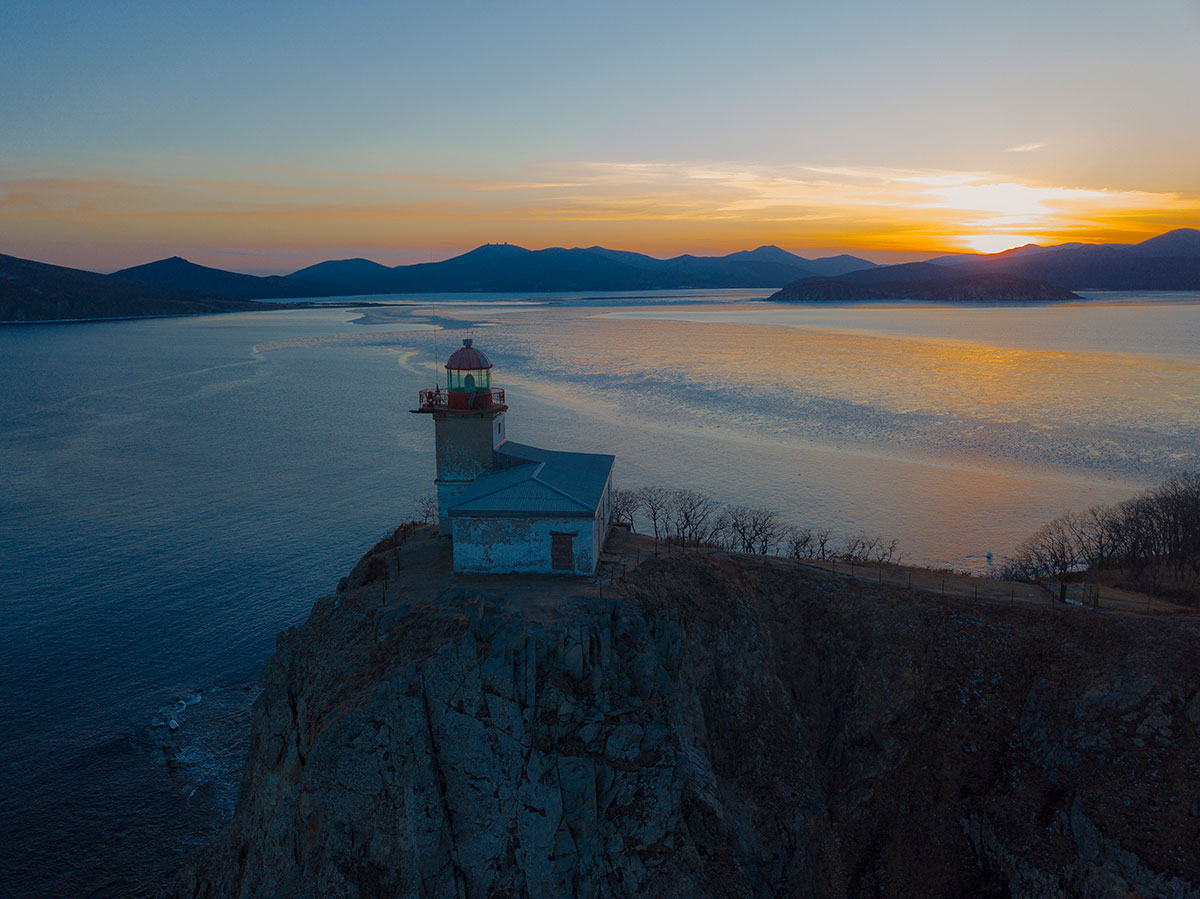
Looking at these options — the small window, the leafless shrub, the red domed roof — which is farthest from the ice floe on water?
the leafless shrub

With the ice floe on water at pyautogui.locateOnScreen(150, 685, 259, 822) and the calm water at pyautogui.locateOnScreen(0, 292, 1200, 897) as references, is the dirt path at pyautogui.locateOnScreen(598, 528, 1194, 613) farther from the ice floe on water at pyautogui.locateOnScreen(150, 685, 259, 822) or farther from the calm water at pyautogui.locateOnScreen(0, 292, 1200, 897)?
the ice floe on water at pyautogui.locateOnScreen(150, 685, 259, 822)


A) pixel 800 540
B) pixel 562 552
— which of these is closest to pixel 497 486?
pixel 562 552

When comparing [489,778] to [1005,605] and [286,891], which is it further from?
[1005,605]

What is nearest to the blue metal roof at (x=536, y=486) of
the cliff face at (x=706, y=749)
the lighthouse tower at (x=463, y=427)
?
the lighthouse tower at (x=463, y=427)

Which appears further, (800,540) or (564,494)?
(800,540)

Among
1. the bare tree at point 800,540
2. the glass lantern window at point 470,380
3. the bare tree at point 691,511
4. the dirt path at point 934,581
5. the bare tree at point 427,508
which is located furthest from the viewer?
the bare tree at point 427,508

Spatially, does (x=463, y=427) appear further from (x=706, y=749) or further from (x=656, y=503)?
(x=656, y=503)

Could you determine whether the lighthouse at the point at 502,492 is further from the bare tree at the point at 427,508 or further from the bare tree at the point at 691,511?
the bare tree at the point at 427,508
